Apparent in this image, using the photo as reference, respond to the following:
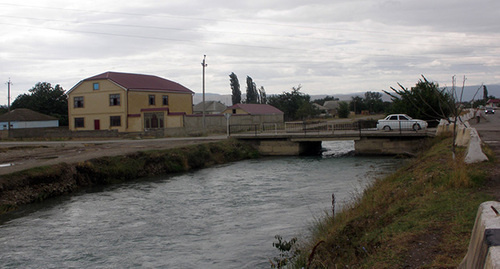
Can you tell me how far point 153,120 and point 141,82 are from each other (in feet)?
24.9

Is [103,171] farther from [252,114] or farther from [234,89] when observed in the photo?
[234,89]

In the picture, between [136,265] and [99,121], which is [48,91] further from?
[136,265]

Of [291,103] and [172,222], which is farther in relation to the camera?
[291,103]

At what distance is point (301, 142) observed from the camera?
39.3 m

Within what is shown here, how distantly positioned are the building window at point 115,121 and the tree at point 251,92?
61.7m

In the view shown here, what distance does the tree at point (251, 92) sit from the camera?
11225 centimetres

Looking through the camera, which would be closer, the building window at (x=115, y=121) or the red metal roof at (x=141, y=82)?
the building window at (x=115, y=121)

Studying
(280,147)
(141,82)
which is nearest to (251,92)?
(141,82)

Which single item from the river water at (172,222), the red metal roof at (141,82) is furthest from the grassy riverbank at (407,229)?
the red metal roof at (141,82)

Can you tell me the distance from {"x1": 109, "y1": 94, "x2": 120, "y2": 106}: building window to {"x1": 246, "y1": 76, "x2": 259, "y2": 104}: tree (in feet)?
202

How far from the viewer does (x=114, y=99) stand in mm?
52281

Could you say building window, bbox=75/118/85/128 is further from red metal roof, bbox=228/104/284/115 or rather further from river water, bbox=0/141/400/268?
river water, bbox=0/141/400/268

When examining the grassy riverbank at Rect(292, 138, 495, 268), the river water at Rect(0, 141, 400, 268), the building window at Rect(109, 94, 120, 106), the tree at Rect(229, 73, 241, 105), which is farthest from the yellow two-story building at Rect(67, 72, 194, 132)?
the tree at Rect(229, 73, 241, 105)

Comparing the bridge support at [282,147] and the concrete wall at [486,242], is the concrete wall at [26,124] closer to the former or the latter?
the bridge support at [282,147]
